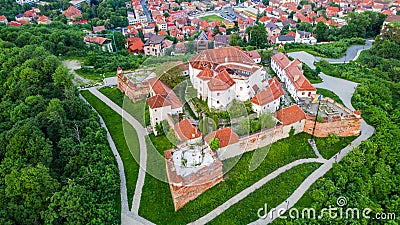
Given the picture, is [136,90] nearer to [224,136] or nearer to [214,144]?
[224,136]

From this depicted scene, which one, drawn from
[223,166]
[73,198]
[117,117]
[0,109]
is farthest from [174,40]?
[73,198]

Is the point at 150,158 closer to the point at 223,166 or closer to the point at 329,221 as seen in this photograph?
the point at 223,166

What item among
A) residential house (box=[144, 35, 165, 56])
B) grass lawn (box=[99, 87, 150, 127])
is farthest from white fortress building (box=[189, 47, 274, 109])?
residential house (box=[144, 35, 165, 56])

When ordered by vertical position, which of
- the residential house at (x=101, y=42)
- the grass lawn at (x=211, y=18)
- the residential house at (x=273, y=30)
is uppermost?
the residential house at (x=101, y=42)

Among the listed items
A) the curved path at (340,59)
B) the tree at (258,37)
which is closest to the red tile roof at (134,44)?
the tree at (258,37)

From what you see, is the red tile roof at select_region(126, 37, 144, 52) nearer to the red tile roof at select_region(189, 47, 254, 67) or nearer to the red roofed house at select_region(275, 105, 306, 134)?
the red tile roof at select_region(189, 47, 254, 67)

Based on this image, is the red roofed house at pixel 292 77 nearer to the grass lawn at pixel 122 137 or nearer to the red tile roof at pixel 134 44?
the grass lawn at pixel 122 137

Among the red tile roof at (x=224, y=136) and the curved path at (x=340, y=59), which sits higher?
the red tile roof at (x=224, y=136)
